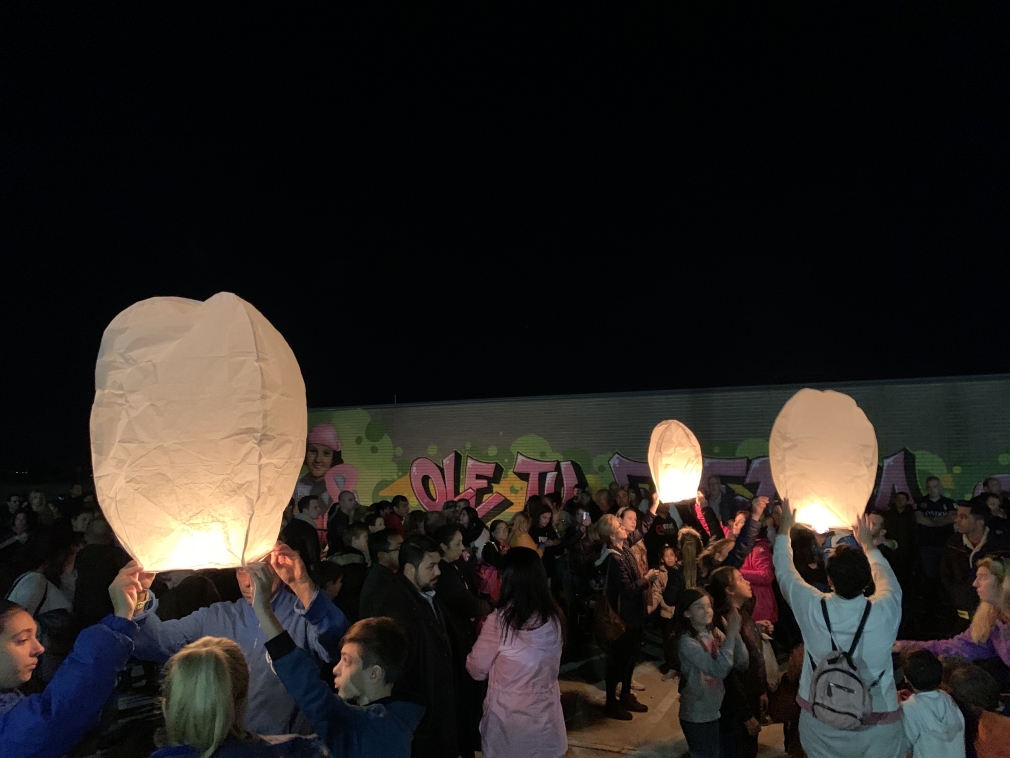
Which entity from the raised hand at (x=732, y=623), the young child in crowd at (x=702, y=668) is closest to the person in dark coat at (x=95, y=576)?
the young child in crowd at (x=702, y=668)

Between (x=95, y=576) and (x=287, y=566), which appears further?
(x=95, y=576)

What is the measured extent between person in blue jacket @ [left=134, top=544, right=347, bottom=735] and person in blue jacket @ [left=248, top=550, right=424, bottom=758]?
50cm

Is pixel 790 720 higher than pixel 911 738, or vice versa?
pixel 911 738

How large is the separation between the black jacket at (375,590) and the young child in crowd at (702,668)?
1.90 m

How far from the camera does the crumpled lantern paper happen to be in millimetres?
3781

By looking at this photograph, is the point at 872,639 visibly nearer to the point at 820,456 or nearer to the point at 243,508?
the point at 820,456

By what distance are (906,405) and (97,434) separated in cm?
1448

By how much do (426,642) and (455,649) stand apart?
2.42 feet

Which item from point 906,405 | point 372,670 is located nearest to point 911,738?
point 372,670

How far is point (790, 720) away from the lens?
4531 mm

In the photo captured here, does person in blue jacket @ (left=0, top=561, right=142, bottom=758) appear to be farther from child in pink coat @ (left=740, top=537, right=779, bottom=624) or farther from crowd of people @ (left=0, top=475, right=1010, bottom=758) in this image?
child in pink coat @ (left=740, top=537, right=779, bottom=624)

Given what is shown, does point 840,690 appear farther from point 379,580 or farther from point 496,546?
point 496,546

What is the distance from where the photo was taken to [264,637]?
292 centimetres

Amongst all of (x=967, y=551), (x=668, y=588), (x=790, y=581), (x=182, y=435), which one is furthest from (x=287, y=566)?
(x=967, y=551)
